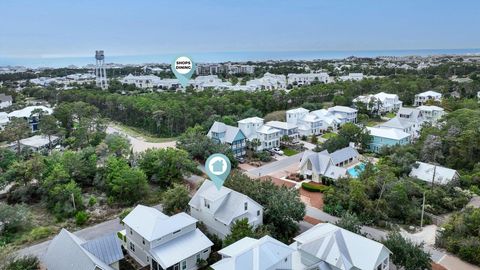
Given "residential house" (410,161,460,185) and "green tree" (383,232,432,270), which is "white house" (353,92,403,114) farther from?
"green tree" (383,232,432,270)

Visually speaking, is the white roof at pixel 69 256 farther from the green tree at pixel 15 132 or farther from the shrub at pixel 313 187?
the green tree at pixel 15 132

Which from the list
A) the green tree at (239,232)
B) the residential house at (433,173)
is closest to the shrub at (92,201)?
the green tree at (239,232)

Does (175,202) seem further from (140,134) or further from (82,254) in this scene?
(140,134)

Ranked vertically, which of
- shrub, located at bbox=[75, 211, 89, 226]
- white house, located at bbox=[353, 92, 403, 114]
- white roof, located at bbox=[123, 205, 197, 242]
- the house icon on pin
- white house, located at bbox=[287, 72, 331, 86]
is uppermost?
white house, located at bbox=[287, 72, 331, 86]

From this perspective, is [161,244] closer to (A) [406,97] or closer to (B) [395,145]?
(B) [395,145]

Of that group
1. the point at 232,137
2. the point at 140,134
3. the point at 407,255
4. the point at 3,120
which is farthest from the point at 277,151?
the point at 3,120

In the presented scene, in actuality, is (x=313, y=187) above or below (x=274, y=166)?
below

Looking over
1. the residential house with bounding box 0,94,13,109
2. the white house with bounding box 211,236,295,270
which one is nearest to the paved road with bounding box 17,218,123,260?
the white house with bounding box 211,236,295,270
